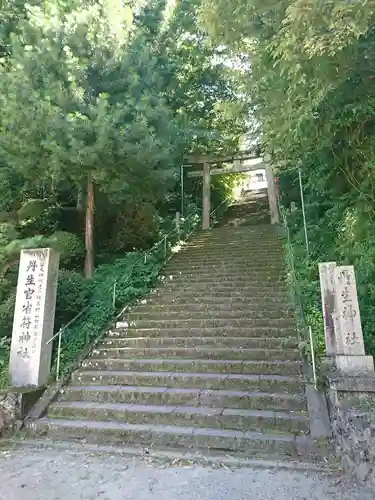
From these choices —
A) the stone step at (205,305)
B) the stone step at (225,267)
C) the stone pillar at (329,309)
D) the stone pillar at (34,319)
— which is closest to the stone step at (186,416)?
the stone pillar at (34,319)

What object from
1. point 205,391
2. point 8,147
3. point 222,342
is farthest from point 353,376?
point 8,147

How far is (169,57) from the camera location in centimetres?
1313

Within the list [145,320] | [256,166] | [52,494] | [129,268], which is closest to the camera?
[52,494]

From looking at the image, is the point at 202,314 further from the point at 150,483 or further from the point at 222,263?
the point at 150,483

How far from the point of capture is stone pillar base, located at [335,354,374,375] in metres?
4.92

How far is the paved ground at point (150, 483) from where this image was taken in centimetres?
363

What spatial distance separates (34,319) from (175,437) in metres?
2.95

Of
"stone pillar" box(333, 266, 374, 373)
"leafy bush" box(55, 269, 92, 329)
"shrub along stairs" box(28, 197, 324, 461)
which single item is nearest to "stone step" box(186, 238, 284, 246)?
"shrub along stairs" box(28, 197, 324, 461)

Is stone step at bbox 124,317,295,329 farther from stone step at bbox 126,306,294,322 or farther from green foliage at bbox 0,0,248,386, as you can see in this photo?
green foliage at bbox 0,0,248,386

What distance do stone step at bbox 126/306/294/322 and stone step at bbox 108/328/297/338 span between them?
0.39m

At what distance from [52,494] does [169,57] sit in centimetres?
1275

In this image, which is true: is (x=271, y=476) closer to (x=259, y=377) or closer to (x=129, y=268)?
(x=259, y=377)

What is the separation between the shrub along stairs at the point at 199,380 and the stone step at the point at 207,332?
2 cm

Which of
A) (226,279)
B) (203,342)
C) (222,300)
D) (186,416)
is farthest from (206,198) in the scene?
(186,416)
